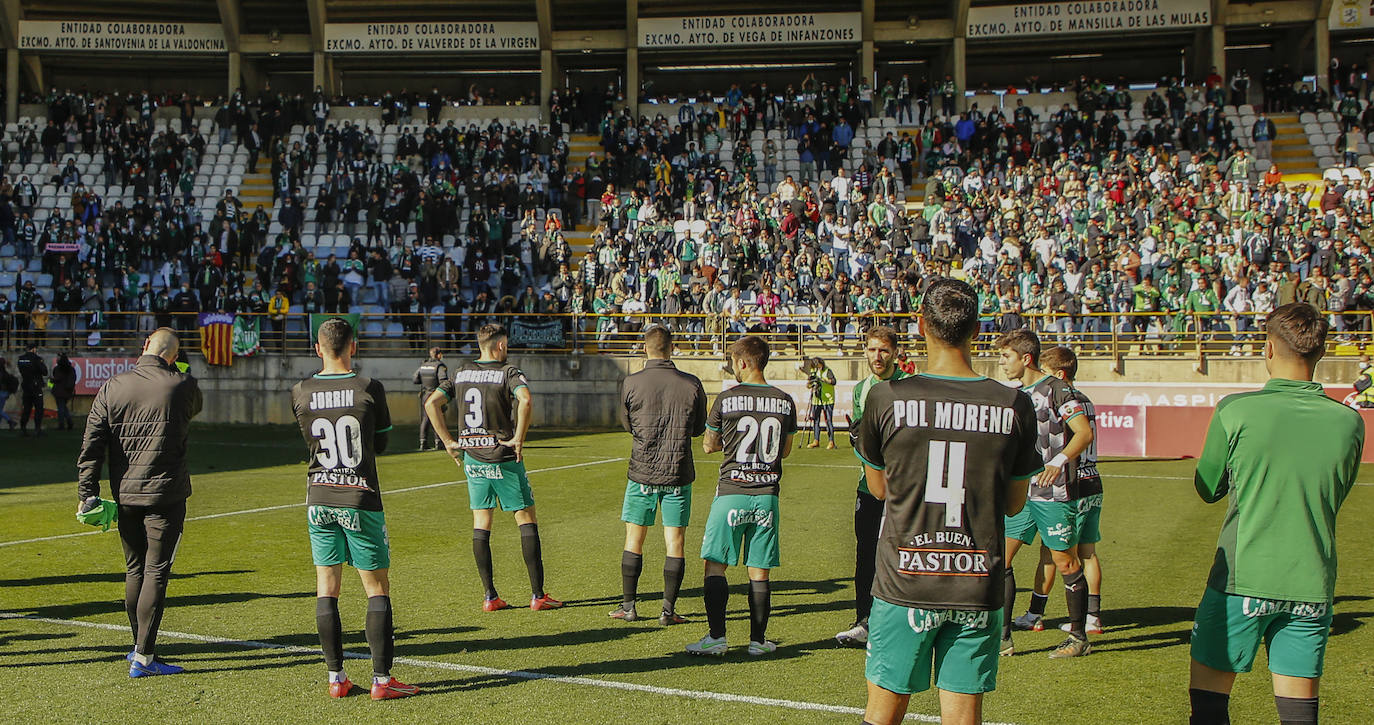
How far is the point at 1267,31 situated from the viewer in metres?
38.4

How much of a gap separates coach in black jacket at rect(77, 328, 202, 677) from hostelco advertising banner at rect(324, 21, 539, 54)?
108 ft

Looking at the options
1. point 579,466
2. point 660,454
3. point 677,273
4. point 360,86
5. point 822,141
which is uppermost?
point 360,86

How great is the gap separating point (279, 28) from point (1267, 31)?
3218 centimetres

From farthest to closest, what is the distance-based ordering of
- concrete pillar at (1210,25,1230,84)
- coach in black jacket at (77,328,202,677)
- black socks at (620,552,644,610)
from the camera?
concrete pillar at (1210,25,1230,84)
black socks at (620,552,644,610)
coach in black jacket at (77,328,202,677)

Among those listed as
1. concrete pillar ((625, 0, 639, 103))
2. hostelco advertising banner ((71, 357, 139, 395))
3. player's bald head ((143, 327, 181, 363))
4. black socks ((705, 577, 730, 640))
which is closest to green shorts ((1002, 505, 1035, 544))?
black socks ((705, 577, 730, 640))

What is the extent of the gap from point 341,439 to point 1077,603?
15.6 feet

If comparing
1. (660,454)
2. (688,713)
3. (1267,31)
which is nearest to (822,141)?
(1267,31)

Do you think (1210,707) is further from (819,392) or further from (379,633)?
(819,392)

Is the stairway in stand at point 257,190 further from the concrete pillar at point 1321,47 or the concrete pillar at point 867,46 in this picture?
the concrete pillar at point 1321,47

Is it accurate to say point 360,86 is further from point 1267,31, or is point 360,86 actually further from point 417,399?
point 1267,31

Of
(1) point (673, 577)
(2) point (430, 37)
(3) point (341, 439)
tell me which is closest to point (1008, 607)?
(1) point (673, 577)

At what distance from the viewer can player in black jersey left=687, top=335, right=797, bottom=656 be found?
301 inches

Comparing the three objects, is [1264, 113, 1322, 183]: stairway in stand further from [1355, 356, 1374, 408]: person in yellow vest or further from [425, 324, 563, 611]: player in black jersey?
[425, 324, 563, 611]: player in black jersey

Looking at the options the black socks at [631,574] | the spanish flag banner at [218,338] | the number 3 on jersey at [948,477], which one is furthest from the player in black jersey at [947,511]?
the spanish flag banner at [218,338]
